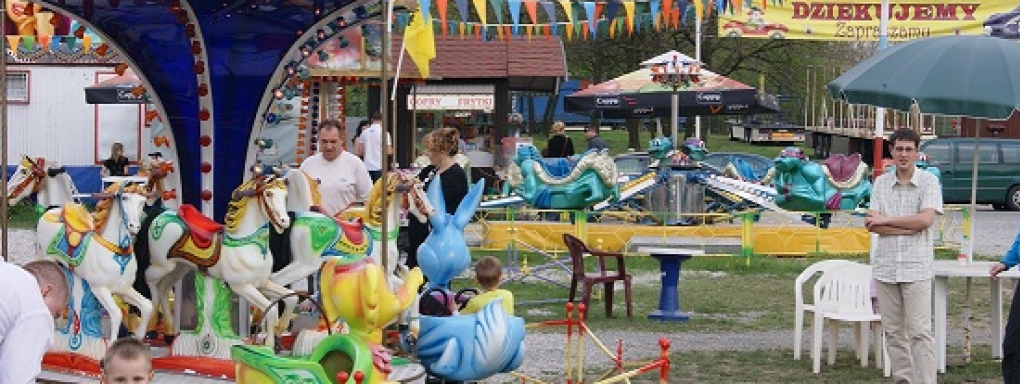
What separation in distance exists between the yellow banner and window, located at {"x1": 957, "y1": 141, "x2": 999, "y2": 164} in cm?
258

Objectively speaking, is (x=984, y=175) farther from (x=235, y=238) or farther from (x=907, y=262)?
(x=235, y=238)

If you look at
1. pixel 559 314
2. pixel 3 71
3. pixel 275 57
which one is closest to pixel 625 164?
pixel 559 314

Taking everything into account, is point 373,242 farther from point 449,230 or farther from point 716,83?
point 716,83

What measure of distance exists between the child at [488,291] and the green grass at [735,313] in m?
2.07

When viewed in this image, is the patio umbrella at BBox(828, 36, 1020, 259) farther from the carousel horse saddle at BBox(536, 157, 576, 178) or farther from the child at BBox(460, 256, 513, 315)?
the carousel horse saddle at BBox(536, 157, 576, 178)

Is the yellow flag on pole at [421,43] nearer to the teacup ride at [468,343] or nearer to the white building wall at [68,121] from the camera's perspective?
the teacup ride at [468,343]

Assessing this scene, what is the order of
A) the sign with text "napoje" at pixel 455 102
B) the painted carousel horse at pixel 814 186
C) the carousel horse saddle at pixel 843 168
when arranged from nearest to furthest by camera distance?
the painted carousel horse at pixel 814 186 → the carousel horse saddle at pixel 843 168 → the sign with text "napoje" at pixel 455 102

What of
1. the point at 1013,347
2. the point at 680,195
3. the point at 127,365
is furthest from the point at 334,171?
the point at 680,195

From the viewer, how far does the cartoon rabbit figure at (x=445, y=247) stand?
10.6m

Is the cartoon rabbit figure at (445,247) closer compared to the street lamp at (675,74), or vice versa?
the cartoon rabbit figure at (445,247)

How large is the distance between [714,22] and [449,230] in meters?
31.2

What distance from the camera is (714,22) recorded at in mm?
41312

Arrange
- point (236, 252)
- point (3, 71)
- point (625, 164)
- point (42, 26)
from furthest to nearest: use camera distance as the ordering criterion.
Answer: point (625, 164) < point (42, 26) < point (236, 252) < point (3, 71)

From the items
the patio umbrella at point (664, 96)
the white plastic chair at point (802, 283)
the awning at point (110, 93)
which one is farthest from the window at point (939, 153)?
the white plastic chair at point (802, 283)
